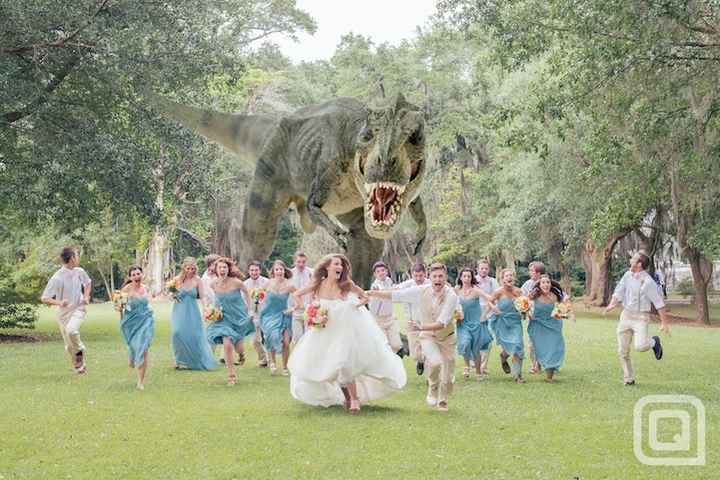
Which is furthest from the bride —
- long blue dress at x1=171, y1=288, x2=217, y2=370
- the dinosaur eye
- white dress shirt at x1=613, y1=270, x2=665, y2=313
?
long blue dress at x1=171, y1=288, x2=217, y2=370

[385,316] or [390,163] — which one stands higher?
[390,163]


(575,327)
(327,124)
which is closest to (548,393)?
(327,124)

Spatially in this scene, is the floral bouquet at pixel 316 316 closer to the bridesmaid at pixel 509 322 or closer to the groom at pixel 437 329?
the groom at pixel 437 329

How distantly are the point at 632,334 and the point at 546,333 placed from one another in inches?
43.0

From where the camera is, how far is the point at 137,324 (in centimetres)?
1048

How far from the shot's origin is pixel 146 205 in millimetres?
16984

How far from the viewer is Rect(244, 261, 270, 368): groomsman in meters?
12.1

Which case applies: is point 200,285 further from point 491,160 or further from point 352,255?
point 491,160

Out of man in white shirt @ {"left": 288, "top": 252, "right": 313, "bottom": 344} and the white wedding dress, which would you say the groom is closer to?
the white wedding dress

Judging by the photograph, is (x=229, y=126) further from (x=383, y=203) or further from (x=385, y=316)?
(x=383, y=203)

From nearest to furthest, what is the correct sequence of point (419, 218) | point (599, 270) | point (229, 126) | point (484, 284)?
point (419, 218) → point (484, 284) → point (229, 126) → point (599, 270)

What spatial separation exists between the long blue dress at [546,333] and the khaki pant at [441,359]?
280 centimetres

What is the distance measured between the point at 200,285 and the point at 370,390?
4011mm

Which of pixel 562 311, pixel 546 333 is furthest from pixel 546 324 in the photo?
pixel 562 311
